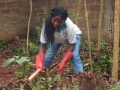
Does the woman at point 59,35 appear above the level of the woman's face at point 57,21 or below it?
below

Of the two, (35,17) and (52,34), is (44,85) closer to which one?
(52,34)

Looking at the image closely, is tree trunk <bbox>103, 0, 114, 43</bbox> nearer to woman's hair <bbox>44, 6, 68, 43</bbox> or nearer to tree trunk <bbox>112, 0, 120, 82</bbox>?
tree trunk <bbox>112, 0, 120, 82</bbox>

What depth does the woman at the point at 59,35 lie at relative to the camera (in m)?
4.03

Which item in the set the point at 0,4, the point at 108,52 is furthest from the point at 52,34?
the point at 0,4

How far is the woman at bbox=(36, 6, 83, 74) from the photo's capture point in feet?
13.2

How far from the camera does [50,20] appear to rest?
13.8 ft

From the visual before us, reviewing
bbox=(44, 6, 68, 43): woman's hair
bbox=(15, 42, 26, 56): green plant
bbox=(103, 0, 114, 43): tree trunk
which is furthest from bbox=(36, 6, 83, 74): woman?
bbox=(103, 0, 114, 43): tree trunk

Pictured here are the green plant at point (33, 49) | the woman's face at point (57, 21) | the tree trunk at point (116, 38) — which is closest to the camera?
the woman's face at point (57, 21)

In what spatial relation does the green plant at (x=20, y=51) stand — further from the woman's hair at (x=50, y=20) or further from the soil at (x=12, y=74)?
the woman's hair at (x=50, y=20)

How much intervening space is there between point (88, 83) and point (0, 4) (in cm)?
428

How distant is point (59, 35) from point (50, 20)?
333mm

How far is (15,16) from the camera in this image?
25.0 feet

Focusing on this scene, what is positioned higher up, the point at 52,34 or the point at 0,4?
the point at 0,4

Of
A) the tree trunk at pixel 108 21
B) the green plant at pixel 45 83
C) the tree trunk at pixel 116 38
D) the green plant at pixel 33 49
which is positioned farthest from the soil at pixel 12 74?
the tree trunk at pixel 108 21
